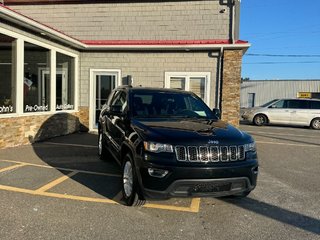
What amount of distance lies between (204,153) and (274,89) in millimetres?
38833

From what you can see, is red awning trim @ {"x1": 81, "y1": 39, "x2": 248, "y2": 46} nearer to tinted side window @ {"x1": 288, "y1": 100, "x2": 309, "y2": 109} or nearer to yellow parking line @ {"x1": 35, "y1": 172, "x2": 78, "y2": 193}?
yellow parking line @ {"x1": 35, "y1": 172, "x2": 78, "y2": 193}

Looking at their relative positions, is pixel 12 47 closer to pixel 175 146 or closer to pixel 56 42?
pixel 56 42

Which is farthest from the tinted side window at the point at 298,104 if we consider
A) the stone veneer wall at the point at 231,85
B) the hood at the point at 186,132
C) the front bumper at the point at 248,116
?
the hood at the point at 186,132

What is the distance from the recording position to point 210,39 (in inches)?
525

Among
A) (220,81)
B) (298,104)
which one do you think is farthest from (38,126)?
(298,104)

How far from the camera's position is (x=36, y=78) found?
1106 centimetres

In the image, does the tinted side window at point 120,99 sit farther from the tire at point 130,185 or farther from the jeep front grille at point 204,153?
the jeep front grille at point 204,153

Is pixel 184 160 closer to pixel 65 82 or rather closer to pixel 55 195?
pixel 55 195

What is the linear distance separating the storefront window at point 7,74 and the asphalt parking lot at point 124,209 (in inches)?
92.4

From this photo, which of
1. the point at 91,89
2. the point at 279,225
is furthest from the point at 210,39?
the point at 279,225

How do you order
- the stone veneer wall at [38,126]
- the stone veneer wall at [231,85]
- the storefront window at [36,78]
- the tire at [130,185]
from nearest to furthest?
the tire at [130,185] → the stone veneer wall at [38,126] → the storefront window at [36,78] → the stone veneer wall at [231,85]

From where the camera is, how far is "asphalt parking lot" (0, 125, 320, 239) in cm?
429

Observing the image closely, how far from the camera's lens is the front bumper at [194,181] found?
445 cm

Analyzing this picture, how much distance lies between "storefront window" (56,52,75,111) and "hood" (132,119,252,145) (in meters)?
7.89
